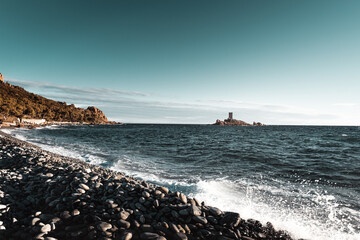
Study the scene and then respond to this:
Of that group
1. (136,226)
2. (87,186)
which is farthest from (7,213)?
(136,226)

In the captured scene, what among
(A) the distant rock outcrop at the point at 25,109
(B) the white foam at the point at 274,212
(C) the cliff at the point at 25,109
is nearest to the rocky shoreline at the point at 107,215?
(B) the white foam at the point at 274,212

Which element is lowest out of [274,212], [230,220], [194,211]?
[274,212]

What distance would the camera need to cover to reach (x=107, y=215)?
4422 millimetres

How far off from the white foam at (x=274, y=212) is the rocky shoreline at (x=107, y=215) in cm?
79

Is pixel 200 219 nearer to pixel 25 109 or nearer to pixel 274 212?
pixel 274 212

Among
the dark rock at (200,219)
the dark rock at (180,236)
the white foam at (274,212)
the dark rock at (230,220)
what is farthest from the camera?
the white foam at (274,212)

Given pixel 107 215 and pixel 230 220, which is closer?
pixel 107 215

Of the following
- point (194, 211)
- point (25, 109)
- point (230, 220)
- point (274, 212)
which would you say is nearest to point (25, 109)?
point (25, 109)

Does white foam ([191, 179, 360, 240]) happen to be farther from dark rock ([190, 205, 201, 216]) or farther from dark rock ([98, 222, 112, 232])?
dark rock ([98, 222, 112, 232])

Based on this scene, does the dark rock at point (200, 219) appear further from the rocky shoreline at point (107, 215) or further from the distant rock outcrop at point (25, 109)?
the distant rock outcrop at point (25, 109)

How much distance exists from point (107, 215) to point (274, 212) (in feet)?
18.8

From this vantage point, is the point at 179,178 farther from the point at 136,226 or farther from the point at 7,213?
the point at 7,213

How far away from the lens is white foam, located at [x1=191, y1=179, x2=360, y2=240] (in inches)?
207

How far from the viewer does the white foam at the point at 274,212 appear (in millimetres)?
5262
